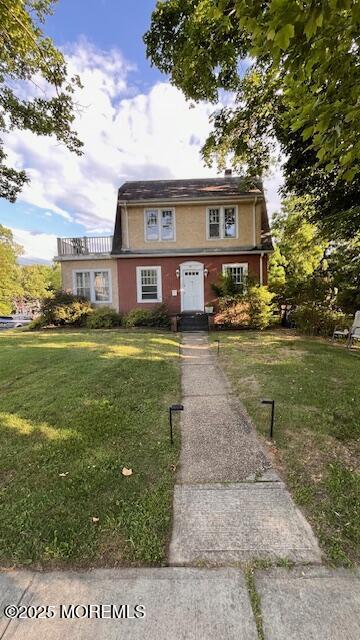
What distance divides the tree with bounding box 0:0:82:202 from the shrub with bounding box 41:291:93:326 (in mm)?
6739

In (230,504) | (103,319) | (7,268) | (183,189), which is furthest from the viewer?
(7,268)

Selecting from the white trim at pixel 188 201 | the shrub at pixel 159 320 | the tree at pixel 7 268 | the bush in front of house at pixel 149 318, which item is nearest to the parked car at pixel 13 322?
the tree at pixel 7 268

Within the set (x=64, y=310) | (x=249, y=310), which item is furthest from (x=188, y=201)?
(x=64, y=310)

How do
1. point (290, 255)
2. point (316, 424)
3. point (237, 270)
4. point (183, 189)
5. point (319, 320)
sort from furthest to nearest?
1. point (290, 255)
2. point (183, 189)
3. point (237, 270)
4. point (319, 320)
5. point (316, 424)

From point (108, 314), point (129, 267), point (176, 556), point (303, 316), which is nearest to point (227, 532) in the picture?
point (176, 556)

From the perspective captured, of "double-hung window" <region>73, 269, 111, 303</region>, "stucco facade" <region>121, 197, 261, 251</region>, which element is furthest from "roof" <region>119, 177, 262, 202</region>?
"double-hung window" <region>73, 269, 111, 303</region>

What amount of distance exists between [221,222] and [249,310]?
17.7 feet

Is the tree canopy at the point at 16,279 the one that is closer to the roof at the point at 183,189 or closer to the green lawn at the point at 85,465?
the roof at the point at 183,189

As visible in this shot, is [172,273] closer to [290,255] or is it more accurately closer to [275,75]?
[290,255]

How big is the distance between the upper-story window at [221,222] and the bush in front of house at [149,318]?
4931 millimetres

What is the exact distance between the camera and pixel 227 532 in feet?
7.55

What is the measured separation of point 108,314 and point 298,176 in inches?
396

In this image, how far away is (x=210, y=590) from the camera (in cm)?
182

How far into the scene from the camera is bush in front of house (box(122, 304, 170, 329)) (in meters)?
14.4
